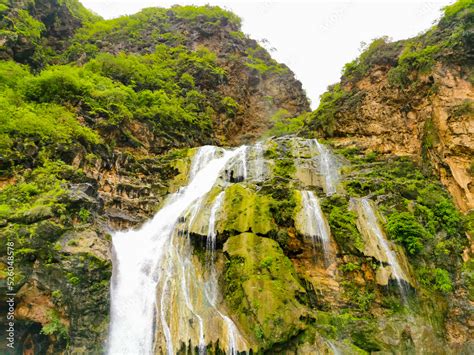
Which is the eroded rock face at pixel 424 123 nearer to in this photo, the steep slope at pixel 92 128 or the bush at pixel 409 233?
the bush at pixel 409 233

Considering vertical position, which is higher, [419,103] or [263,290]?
[419,103]

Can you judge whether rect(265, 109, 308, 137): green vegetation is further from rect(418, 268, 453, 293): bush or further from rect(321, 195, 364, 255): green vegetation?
rect(418, 268, 453, 293): bush

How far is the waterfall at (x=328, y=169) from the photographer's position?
647 inches

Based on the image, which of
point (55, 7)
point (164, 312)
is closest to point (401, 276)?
point (164, 312)

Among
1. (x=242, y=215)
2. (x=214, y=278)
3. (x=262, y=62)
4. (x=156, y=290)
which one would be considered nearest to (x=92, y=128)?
(x=242, y=215)

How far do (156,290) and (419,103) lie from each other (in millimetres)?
16824

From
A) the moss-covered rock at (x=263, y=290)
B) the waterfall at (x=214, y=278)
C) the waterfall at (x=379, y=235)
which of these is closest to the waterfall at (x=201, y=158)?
the waterfall at (x=214, y=278)

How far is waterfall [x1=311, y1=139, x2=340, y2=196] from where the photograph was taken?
647 inches

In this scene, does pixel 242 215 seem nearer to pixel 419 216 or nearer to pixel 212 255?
pixel 212 255

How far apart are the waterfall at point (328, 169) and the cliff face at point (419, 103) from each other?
2177 millimetres

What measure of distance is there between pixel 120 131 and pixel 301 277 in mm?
12986

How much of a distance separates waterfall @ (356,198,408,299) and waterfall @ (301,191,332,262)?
4.97 feet

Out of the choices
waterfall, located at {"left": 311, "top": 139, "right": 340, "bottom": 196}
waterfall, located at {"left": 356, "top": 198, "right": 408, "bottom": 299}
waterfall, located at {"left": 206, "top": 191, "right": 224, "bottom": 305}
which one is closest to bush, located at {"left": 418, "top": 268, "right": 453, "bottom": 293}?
waterfall, located at {"left": 356, "top": 198, "right": 408, "bottom": 299}

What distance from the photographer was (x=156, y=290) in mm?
10508
